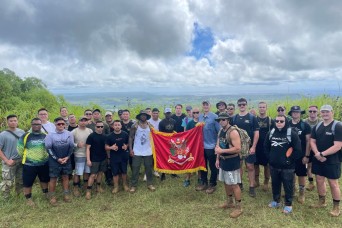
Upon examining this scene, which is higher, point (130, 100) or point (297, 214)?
point (130, 100)

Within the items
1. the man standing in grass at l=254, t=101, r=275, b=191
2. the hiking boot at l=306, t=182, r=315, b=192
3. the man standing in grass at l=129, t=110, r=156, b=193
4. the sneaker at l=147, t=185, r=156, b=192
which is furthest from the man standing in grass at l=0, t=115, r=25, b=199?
the hiking boot at l=306, t=182, r=315, b=192

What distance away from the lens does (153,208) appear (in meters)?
5.95

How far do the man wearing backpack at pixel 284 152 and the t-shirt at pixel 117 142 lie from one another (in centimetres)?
358

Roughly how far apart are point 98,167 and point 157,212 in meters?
1.99

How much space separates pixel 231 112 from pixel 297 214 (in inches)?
126

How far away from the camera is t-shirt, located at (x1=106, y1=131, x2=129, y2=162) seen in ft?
21.8

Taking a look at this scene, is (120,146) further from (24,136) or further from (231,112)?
(231,112)

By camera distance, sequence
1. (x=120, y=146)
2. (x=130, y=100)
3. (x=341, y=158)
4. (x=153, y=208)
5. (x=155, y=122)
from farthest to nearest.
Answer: (x=130, y=100) < (x=155, y=122) < (x=120, y=146) < (x=153, y=208) < (x=341, y=158)

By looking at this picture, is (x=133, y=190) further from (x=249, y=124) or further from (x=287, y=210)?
(x=287, y=210)

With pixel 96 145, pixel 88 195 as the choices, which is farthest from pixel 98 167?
pixel 88 195

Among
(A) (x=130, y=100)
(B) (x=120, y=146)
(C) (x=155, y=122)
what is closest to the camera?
(B) (x=120, y=146)

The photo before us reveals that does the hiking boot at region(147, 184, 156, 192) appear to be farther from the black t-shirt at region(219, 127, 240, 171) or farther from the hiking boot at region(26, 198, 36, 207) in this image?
the hiking boot at region(26, 198, 36, 207)

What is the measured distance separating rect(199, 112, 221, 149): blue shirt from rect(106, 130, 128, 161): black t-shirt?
2.13 metres

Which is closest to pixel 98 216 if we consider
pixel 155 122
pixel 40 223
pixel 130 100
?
pixel 40 223
